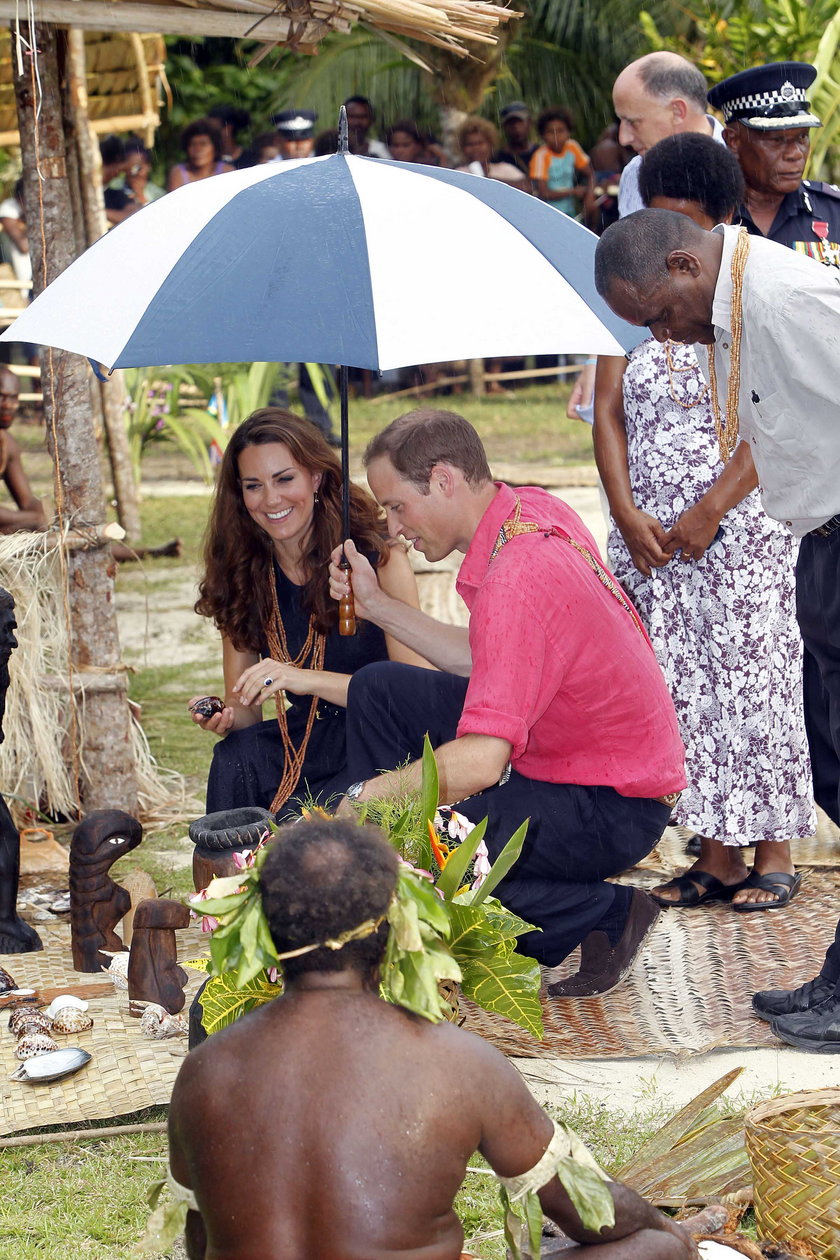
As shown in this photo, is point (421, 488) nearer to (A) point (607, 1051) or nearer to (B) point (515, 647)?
(B) point (515, 647)

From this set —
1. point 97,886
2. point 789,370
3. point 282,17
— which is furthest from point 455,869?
point 282,17

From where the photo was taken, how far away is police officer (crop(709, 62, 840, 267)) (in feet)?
13.3

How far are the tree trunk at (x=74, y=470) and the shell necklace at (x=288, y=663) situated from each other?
35.3 inches

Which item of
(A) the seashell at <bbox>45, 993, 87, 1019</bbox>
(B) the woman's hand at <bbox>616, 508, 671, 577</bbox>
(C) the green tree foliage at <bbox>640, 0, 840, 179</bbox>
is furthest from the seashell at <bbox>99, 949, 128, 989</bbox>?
(C) the green tree foliage at <bbox>640, 0, 840, 179</bbox>

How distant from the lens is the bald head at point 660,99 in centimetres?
432

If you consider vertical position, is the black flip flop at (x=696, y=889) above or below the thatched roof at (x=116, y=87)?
below

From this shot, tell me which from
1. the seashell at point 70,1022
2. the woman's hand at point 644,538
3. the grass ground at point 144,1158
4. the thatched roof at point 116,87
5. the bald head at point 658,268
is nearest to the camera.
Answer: the grass ground at point 144,1158

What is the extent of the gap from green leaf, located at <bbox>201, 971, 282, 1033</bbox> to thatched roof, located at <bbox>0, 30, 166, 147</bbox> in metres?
7.61

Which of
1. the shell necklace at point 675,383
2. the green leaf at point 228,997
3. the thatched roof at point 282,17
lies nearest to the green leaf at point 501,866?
the green leaf at point 228,997

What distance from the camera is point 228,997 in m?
2.62

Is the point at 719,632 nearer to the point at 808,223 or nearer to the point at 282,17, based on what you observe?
the point at 808,223

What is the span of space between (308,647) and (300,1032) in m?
2.29

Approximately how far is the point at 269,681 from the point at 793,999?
149cm

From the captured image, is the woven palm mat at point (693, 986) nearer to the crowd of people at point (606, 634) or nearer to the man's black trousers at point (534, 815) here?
the crowd of people at point (606, 634)
